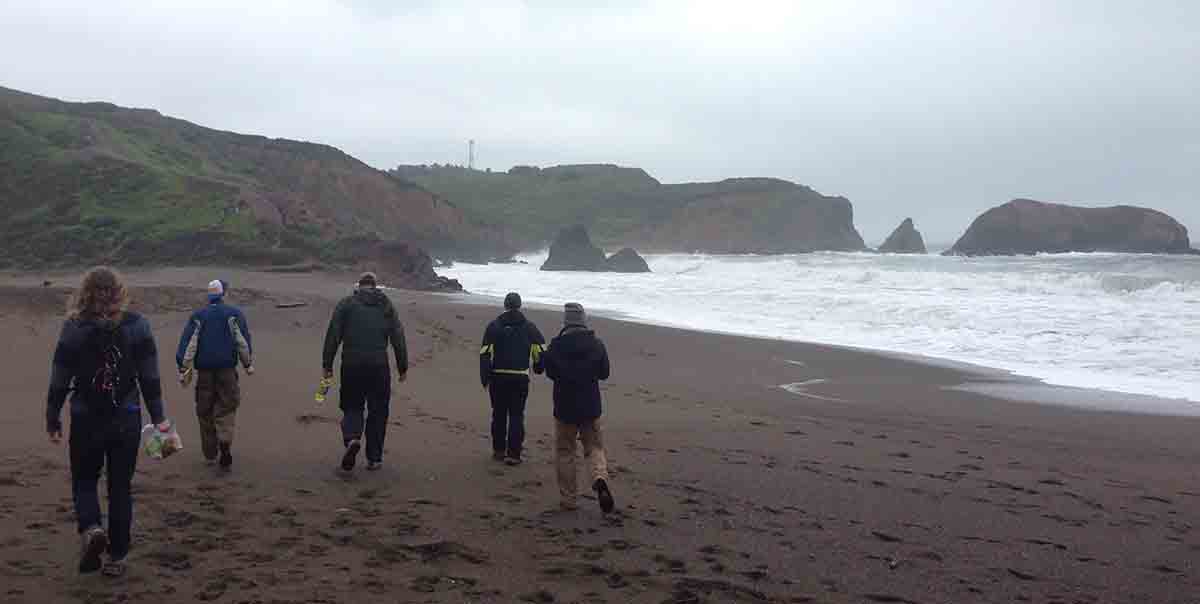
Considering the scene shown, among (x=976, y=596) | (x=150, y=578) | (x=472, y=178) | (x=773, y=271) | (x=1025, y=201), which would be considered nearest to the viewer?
(x=150, y=578)

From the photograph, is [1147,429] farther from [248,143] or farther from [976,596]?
[248,143]

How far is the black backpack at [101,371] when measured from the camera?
5023 mm

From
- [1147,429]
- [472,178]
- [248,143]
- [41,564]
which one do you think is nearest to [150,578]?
[41,564]

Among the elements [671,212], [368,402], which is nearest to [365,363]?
[368,402]

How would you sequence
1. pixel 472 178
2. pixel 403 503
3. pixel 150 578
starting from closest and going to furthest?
1. pixel 150 578
2. pixel 403 503
3. pixel 472 178

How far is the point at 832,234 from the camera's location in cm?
12369

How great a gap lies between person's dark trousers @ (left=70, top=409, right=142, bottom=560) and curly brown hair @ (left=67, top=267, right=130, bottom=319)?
51cm

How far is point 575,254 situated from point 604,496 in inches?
2237

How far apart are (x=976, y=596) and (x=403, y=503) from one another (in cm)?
365

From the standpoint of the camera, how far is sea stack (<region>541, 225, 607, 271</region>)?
205 feet

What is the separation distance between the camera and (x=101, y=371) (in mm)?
5031

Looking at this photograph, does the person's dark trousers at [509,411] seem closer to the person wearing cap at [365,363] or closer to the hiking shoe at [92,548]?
the person wearing cap at [365,363]

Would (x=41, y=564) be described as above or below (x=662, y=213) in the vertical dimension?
below

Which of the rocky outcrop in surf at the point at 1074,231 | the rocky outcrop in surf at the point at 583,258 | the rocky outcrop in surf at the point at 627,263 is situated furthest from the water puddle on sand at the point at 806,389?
the rocky outcrop in surf at the point at 1074,231
